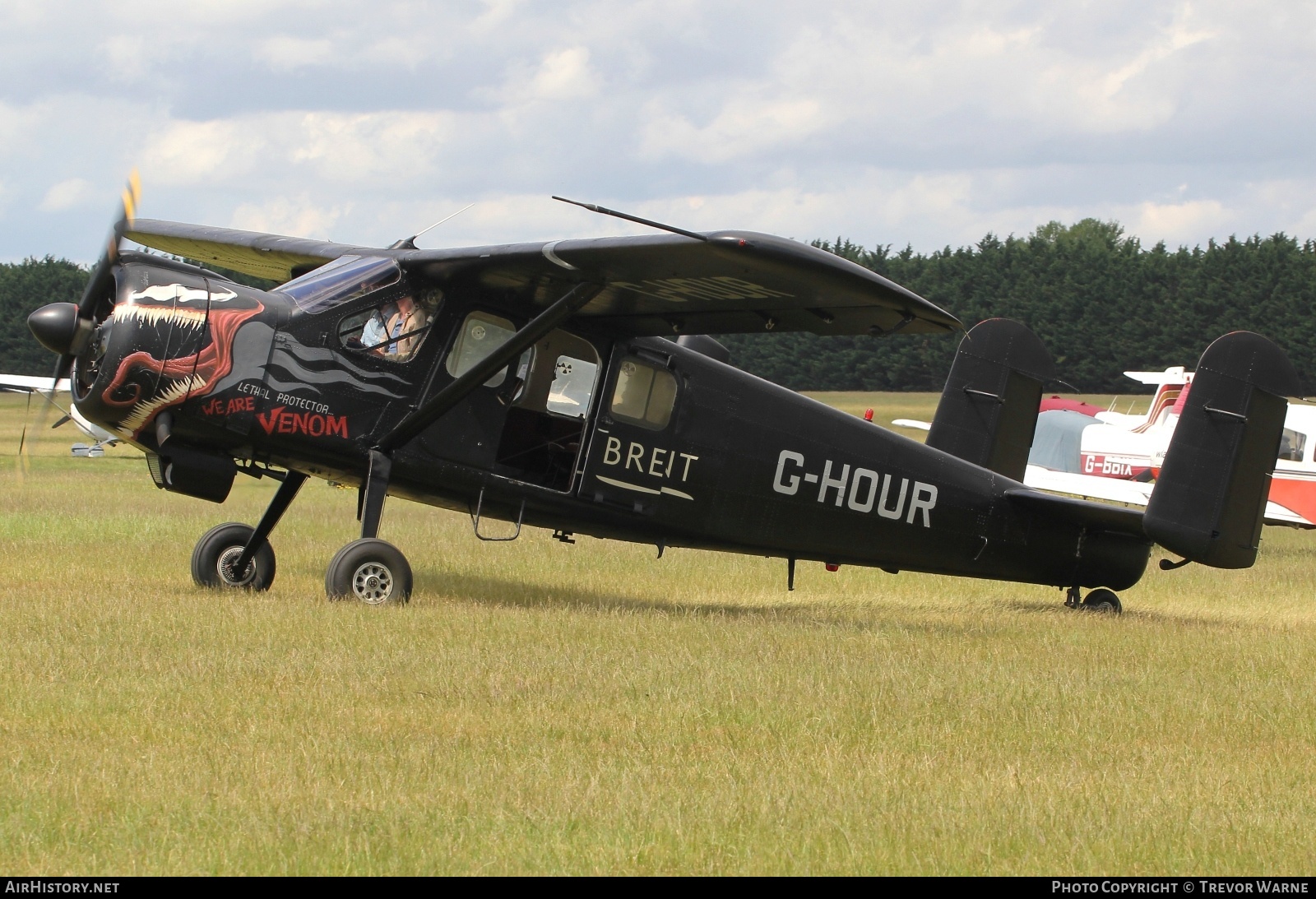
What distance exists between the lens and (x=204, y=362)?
10828 millimetres

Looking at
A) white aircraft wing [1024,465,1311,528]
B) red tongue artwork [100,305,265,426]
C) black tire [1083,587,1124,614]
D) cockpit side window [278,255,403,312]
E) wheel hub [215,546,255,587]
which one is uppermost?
white aircraft wing [1024,465,1311,528]

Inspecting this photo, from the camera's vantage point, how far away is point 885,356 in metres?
83.2

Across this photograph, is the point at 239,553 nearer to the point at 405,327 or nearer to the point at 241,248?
the point at 405,327

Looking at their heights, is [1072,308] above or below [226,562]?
above

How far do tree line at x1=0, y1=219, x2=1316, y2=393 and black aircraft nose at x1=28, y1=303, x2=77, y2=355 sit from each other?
70.7 metres

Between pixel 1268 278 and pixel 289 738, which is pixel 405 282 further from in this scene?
pixel 1268 278

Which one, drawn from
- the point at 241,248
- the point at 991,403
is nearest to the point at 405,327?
the point at 241,248

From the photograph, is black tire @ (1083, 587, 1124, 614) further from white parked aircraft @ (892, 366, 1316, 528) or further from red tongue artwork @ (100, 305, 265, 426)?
red tongue artwork @ (100, 305, 265, 426)

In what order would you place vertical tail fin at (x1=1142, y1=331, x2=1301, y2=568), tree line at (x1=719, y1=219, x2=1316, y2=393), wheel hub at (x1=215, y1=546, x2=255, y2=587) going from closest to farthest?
wheel hub at (x1=215, y1=546, x2=255, y2=587)
vertical tail fin at (x1=1142, y1=331, x2=1301, y2=568)
tree line at (x1=719, y1=219, x2=1316, y2=393)

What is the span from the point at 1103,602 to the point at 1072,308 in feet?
238

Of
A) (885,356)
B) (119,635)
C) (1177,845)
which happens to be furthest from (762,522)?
(885,356)

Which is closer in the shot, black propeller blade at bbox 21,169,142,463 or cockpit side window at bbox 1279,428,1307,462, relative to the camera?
black propeller blade at bbox 21,169,142,463

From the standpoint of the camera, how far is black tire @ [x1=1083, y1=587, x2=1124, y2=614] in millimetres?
14242

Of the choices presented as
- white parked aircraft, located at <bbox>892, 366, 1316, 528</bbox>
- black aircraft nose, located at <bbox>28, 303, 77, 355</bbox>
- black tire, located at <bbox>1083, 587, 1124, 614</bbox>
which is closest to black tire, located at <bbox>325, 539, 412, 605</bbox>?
black aircraft nose, located at <bbox>28, 303, 77, 355</bbox>
